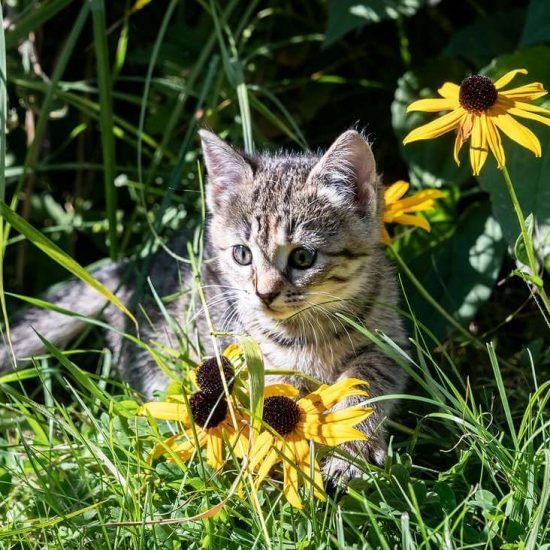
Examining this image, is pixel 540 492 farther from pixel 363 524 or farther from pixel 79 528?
pixel 79 528

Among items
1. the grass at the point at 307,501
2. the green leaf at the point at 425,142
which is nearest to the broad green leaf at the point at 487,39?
the green leaf at the point at 425,142

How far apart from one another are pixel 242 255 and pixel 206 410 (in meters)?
0.56

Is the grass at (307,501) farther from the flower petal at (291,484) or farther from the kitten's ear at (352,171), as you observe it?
the kitten's ear at (352,171)

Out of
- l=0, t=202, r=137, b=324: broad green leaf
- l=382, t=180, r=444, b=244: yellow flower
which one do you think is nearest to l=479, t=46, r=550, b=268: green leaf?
l=382, t=180, r=444, b=244: yellow flower

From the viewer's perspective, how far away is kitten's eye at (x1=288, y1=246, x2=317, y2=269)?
214 centimetres

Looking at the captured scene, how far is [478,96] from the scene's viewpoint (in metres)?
1.79

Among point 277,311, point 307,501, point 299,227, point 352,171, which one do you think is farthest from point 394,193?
point 307,501

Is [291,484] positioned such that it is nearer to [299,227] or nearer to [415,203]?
[299,227]

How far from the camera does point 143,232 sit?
3.13 m

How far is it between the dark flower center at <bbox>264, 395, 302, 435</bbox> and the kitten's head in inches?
13.5

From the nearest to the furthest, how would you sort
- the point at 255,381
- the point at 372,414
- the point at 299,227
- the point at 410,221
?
the point at 255,381
the point at 372,414
the point at 299,227
the point at 410,221

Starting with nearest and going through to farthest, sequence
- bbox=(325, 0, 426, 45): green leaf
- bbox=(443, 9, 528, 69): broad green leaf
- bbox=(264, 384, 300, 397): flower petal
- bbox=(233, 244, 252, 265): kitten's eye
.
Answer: bbox=(264, 384, 300, 397): flower petal
bbox=(233, 244, 252, 265): kitten's eye
bbox=(325, 0, 426, 45): green leaf
bbox=(443, 9, 528, 69): broad green leaf

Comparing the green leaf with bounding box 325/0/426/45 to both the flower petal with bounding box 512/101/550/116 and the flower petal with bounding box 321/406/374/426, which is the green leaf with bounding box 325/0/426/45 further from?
the flower petal with bounding box 321/406/374/426

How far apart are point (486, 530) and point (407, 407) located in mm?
648
